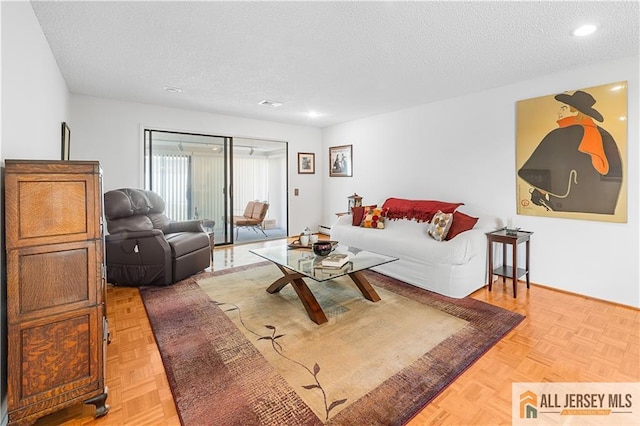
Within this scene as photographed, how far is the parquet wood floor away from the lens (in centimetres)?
157

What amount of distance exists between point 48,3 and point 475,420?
364 cm

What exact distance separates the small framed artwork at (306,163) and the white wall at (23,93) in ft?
13.8

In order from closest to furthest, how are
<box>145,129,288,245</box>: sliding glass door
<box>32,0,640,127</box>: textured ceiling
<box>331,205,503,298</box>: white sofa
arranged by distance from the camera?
<box>32,0,640,127</box>: textured ceiling, <box>331,205,503,298</box>: white sofa, <box>145,129,288,245</box>: sliding glass door

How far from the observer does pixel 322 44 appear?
264 cm

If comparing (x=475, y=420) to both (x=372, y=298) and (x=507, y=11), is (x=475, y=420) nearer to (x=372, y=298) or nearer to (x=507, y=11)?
(x=372, y=298)

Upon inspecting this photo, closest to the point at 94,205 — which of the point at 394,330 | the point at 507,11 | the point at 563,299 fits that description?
the point at 394,330

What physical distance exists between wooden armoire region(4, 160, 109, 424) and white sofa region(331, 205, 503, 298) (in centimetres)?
288

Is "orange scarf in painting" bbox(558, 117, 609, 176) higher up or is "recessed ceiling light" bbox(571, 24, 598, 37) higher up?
"recessed ceiling light" bbox(571, 24, 598, 37)

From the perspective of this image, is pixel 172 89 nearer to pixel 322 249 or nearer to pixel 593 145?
pixel 322 249

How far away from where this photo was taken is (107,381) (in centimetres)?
183

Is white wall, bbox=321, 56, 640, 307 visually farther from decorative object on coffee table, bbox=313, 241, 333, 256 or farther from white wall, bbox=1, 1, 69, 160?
white wall, bbox=1, 1, 69, 160

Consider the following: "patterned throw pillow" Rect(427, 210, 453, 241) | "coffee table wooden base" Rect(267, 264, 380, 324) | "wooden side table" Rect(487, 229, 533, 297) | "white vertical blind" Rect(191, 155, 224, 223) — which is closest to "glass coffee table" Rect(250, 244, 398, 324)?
"coffee table wooden base" Rect(267, 264, 380, 324)

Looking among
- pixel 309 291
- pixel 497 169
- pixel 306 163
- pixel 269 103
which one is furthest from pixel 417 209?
pixel 306 163

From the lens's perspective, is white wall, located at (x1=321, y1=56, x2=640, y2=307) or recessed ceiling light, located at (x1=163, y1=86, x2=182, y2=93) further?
recessed ceiling light, located at (x1=163, y1=86, x2=182, y2=93)
